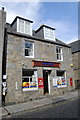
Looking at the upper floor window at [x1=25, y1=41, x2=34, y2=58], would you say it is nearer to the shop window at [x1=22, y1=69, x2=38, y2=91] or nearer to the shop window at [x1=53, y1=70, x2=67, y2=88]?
the shop window at [x1=22, y1=69, x2=38, y2=91]

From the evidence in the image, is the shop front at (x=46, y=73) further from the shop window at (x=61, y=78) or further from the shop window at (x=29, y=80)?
the shop window at (x=61, y=78)

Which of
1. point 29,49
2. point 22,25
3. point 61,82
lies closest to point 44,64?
point 29,49

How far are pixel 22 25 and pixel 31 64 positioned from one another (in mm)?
4585

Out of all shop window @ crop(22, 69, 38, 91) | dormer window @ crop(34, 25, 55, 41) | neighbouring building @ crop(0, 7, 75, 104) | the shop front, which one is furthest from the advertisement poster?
dormer window @ crop(34, 25, 55, 41)

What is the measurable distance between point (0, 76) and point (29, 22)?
718 centimetres

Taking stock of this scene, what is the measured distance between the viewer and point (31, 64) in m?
10.8

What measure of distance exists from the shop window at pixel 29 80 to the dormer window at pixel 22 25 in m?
4.45

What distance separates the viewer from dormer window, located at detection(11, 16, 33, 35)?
1135 centimetres

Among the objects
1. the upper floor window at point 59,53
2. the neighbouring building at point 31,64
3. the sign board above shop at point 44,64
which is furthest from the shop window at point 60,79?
the upper floor window at point 59,53

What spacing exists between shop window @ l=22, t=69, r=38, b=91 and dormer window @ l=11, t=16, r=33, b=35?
4.45 meters

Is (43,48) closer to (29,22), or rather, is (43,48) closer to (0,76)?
(29,22)

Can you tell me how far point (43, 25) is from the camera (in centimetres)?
1324

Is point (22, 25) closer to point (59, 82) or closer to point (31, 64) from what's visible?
point (31, 64)

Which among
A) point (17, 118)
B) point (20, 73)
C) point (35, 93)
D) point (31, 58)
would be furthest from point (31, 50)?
point (17, 118)
